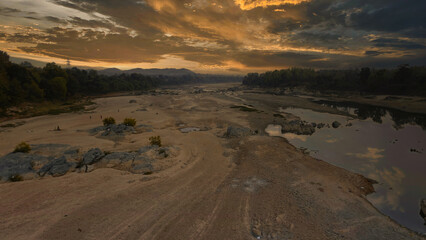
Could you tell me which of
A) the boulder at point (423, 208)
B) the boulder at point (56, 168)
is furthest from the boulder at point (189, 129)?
the boulder at point (423, 208)

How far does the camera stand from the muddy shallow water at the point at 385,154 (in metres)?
17.4

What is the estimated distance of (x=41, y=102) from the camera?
211ft

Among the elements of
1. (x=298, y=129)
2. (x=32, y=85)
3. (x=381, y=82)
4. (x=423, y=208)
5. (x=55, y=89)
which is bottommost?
(x=423, y=208)

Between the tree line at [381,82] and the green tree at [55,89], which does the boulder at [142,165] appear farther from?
the tree line at [381,82]

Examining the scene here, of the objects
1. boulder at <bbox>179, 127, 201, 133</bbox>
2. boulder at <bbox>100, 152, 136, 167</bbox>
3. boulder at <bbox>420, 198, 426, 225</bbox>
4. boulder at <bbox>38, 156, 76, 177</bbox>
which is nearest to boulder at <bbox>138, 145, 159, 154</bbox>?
boulder at <bbox>100, 152, 136, 167</bbox>

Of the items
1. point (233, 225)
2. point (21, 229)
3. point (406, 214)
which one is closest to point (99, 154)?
point (21, 229)

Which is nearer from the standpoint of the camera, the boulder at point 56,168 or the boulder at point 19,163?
the boulder at point 19,163

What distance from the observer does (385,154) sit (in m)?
29.1

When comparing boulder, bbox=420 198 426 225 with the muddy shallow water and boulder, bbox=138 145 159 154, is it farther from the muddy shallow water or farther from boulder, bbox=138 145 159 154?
boulder, bbox=138 145 159 154

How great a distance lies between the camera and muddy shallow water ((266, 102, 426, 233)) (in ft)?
57.0

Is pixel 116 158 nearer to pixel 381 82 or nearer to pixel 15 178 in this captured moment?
pixel 15 178

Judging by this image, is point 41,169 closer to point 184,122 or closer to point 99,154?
point 99,154

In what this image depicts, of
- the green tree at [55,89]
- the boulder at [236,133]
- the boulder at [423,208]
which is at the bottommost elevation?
the boulder at [423,208]

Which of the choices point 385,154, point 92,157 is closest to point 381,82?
point 385,154
